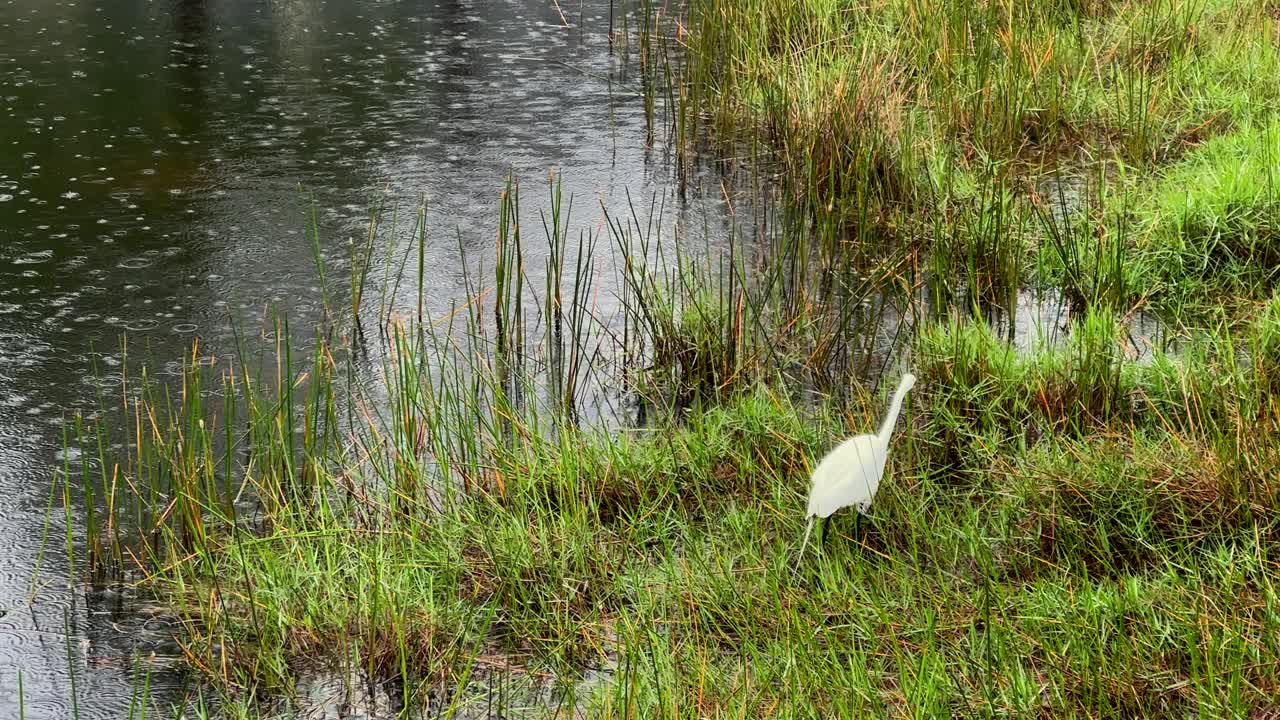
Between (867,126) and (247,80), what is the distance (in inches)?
144

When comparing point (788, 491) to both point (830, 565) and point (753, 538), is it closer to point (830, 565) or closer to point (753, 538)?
point (753, 538)

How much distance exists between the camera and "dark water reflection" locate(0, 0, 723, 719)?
271cm

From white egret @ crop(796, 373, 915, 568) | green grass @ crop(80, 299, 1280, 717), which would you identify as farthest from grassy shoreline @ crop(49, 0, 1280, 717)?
white egret @ crop(796, 373, 915, 568)

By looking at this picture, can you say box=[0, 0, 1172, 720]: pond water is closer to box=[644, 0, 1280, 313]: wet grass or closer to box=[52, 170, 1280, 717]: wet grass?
box=[52, 170, 1280, 717]: wet grass

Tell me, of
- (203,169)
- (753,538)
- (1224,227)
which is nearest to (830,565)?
(753,538)

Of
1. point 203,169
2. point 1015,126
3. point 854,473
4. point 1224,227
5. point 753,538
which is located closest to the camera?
point 854,473

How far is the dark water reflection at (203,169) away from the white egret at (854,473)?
1.24 metres

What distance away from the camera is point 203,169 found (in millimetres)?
5195

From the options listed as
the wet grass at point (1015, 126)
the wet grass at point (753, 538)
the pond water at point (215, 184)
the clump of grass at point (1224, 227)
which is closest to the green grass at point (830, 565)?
the wet grass at point (753, 538)

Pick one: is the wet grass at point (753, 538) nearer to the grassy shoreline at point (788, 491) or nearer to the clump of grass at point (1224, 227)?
the grassy shoreline at point (788, 491)

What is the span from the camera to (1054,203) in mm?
4277

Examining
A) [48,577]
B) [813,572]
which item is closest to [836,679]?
[813,572]

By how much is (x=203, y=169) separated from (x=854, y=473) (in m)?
3.86

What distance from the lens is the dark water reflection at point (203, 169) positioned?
271 cm
